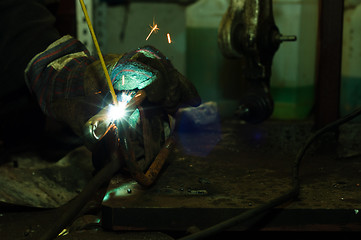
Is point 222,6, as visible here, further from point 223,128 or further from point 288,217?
point 288,217

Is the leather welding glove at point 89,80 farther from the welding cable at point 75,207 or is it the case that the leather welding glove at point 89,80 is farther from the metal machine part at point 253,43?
the metal machine part at point 253,43

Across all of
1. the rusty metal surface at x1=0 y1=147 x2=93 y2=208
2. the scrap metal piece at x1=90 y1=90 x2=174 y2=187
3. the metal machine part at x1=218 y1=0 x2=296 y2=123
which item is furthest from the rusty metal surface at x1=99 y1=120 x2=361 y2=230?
the rusty metal surface at x1=0 y1=147 x2=93 y2=208

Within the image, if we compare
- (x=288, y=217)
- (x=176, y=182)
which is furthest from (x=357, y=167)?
(x=176, y=182)

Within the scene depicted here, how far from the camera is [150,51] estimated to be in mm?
1205

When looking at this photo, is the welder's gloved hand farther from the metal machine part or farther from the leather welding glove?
the metal machine part

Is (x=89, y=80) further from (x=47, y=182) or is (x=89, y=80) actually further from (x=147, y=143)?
(x=47, y=182)

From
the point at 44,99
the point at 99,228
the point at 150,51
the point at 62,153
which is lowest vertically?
the point at 62,153

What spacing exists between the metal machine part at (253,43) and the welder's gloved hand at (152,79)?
0.58 m

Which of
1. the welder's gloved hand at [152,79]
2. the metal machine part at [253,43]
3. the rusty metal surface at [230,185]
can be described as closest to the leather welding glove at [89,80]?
the welder's gloved hand at [152,79]

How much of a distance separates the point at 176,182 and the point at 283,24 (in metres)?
1.59

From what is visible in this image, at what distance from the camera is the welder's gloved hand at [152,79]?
109cm

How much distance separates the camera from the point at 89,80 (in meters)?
1.26

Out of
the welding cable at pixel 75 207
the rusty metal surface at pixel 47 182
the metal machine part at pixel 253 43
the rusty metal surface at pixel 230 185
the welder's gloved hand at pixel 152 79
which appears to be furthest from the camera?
the metal machine part at pixel 253 43

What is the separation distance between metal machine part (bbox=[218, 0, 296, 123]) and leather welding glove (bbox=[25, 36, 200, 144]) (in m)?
0.58
